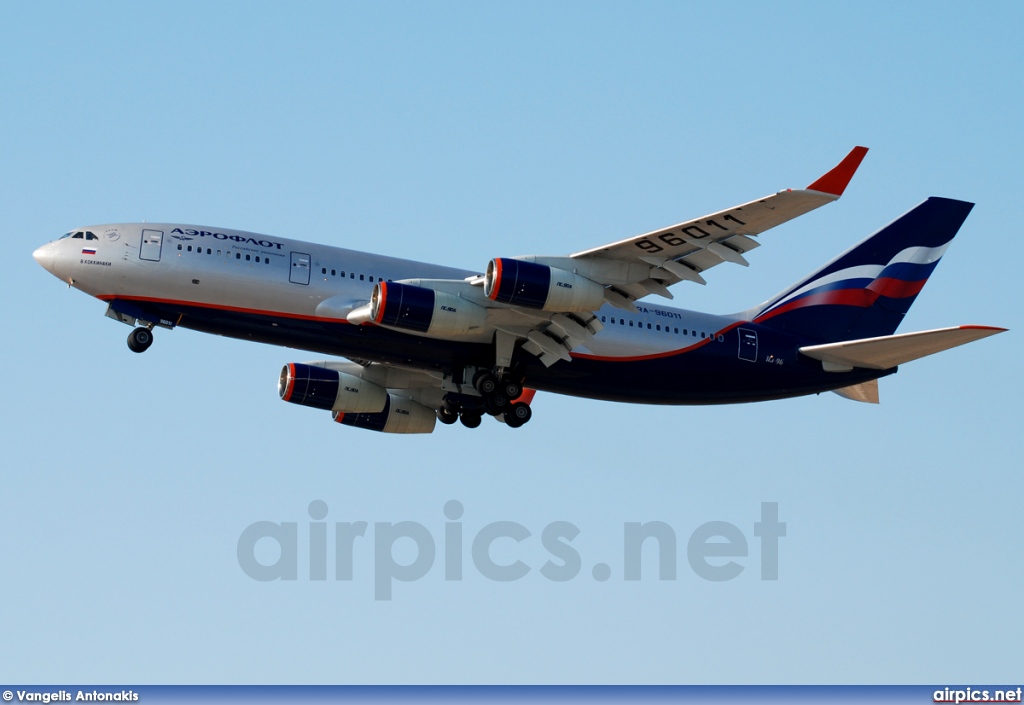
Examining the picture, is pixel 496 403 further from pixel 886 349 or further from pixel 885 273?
pixel 885 273

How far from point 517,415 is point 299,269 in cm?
802

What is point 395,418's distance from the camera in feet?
149

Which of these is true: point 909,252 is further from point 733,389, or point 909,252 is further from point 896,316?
point 733,389

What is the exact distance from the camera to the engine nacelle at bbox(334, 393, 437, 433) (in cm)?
4525

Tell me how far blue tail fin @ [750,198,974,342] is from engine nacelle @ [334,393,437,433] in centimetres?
1169

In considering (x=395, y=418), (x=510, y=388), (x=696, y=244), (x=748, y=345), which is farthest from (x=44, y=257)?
(x=748, y=345)

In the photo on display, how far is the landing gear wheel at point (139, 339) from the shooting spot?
3812cm

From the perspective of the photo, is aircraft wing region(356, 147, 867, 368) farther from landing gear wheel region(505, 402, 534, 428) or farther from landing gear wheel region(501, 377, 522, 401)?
landing gear wheel region(505, 402, 534, 428)

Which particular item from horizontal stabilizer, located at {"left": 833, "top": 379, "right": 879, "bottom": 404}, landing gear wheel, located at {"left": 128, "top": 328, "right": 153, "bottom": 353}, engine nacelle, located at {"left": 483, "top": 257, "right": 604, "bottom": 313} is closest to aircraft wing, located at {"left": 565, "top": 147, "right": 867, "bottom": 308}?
engine nacelle, located at {"left": 483, "top": 257, "right": 604, "bottom": 313}

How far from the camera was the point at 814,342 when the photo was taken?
4294cm

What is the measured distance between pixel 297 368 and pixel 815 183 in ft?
62.1

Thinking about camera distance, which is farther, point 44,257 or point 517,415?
point 517,415

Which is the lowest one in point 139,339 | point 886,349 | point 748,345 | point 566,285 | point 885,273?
point 139,339

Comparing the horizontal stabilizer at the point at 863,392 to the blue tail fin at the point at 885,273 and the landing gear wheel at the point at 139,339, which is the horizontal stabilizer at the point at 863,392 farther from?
the landing gear wheel at the point at 139,339
